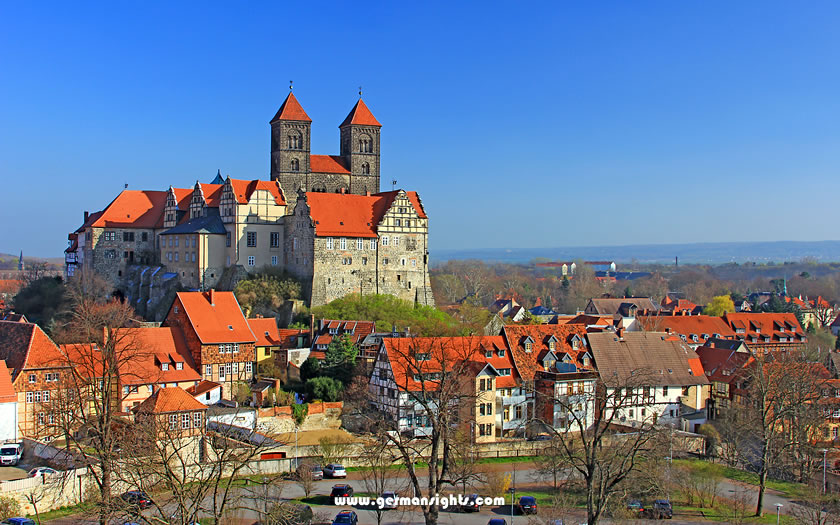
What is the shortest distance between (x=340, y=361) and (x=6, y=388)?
17.3 metres

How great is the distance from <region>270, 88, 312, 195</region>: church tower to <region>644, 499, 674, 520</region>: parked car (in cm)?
4626

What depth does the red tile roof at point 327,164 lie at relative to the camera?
77.7 metres

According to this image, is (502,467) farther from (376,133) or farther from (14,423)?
(376,133)

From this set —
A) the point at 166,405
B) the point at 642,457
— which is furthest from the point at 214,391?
the point at 642,457

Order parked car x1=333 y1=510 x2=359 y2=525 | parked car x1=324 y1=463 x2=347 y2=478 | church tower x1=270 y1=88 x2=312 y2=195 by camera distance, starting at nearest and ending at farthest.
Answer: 1. parked car x1=333 y1=510 x2=359 y2=525
2. parked car x1=324 y1=463 x2=347 y2=478
3. church tower x1=270 y1=88 x2=312 y2=195

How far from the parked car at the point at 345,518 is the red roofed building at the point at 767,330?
50696 millimetres

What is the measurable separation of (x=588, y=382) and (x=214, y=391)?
64.9 feet

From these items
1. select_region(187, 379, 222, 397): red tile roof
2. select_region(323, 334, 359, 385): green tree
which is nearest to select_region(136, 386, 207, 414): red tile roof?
select_region(187, 379, 222, 397): red tile roof

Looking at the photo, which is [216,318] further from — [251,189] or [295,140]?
[295,140]

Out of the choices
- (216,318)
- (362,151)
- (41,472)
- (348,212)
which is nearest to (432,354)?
(216,318)

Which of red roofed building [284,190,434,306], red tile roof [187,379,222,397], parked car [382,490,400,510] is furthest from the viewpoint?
red roofed building [284,190,434,306]

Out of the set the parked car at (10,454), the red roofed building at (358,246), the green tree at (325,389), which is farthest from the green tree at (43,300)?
the parked car at (10,454)

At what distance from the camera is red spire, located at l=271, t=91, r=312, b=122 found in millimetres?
77000

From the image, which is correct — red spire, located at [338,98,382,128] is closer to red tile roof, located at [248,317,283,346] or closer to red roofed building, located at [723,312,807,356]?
red tile roof, located at [248,317,283,346]
